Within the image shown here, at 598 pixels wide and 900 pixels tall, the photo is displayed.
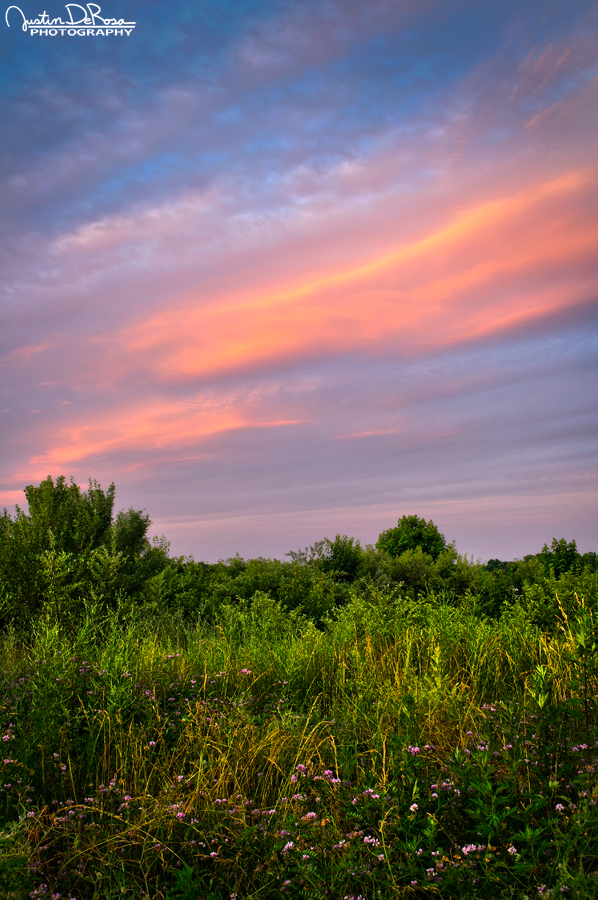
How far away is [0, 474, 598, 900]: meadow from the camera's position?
2.75 metres

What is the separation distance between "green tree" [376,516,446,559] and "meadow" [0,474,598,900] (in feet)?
30.5

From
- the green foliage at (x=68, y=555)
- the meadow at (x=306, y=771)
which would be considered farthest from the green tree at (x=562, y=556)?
the green foliage at (x=68, y=555)

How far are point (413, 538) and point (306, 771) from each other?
1299cm

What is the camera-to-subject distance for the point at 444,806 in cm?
304

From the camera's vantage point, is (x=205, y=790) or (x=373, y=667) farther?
(x=373, y=667)

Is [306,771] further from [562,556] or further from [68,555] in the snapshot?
[562,556]

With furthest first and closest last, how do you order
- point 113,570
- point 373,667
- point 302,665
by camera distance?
1. point 113,570
2. point 302,665
3. point 373,667

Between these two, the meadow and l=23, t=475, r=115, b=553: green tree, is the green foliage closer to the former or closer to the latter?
l=23, t=475, r=115, b=553: green tree

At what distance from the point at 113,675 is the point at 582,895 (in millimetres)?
3179

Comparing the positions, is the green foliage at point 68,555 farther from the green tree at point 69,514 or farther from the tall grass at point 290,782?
the tall grass at point 290,782

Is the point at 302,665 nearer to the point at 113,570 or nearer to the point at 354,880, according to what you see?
the point at 354,880

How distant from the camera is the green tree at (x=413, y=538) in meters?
16.1

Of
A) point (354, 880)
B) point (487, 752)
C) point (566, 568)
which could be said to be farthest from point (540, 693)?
point (566, 568)

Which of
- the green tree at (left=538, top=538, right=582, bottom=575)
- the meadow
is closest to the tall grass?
the meadow
